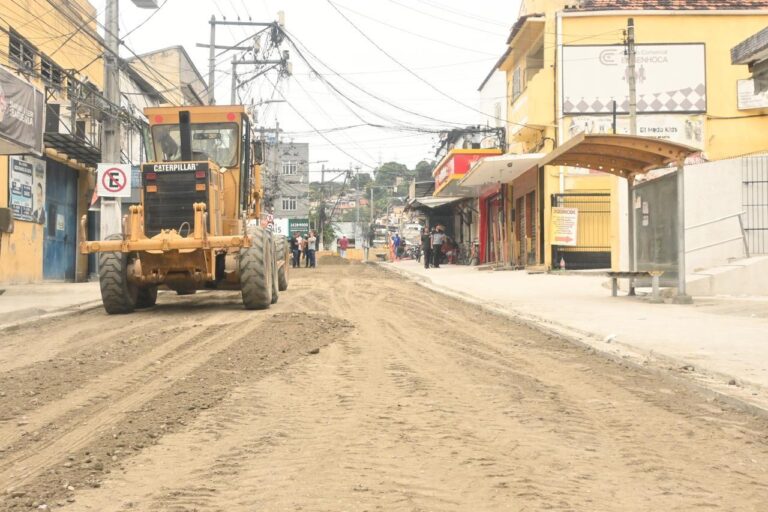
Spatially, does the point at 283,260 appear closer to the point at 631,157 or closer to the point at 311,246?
the point at 631,157

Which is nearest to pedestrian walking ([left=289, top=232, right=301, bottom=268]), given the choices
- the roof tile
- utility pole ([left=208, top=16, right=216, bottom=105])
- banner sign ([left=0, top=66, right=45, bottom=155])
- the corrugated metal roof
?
utility pole ([left=208, top=16, right=216, bottom=105])

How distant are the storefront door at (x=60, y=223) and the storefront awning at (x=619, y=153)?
49.1ft

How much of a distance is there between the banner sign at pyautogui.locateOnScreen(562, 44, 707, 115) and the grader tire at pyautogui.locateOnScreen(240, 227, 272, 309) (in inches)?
626

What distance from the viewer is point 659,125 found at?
25.5 meters

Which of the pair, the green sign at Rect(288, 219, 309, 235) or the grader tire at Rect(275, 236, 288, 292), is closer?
the grader tire at Rect(275, 236, 288, 292)

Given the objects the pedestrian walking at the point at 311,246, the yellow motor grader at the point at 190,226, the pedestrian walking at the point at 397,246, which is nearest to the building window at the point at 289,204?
the pedestrian walking at the point at 397,246

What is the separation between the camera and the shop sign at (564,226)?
81.7 ft

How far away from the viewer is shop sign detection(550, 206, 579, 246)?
24891mm

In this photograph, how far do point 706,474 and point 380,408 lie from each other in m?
2.12

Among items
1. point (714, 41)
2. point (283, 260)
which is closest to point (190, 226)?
point (283, 260)

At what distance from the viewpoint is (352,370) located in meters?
6.85

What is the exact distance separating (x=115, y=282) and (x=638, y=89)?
19.0 m

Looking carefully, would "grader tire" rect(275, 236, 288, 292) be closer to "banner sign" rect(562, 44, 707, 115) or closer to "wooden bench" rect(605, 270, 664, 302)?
"wooden bench" rect(605, 270, 664, 302)

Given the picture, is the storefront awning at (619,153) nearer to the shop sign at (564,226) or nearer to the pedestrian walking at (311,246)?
the shop sign at (564,226)
